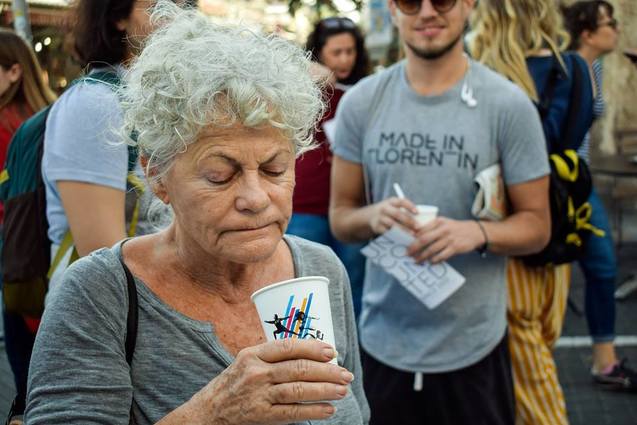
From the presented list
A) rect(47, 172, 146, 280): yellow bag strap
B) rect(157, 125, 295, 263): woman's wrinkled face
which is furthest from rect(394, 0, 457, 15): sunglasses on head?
rect(157, 125, 295, 263): woman's wrinkled face

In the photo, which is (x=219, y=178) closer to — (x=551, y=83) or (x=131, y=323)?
(x=131, y=323)

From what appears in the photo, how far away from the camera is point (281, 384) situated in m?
1.32

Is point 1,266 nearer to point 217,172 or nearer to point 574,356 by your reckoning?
point 217,172

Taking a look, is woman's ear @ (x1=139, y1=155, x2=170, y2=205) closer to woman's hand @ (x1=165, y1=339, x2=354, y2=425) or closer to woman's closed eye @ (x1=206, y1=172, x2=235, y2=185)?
woman's closed eye @ (x1=206, y1=172, x2=235, y2=185)

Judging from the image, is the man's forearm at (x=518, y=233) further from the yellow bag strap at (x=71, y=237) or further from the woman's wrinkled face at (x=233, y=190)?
the woman's wrinkled face at (x=233, y=190)

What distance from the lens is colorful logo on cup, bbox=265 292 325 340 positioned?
4.51ft

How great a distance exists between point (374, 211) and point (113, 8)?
3.46ft

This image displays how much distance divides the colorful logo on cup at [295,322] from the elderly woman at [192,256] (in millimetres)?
55

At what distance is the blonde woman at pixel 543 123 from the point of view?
317 cm

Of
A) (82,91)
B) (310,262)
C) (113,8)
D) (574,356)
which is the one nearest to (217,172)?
(310,262)

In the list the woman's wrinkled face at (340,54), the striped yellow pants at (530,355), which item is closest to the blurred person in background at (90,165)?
the striped yellow pants at (530,355)

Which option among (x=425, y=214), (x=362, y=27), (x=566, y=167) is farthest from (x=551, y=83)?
(x=362, y=27)

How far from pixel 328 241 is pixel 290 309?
349 centimetres

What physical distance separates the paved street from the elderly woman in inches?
109
